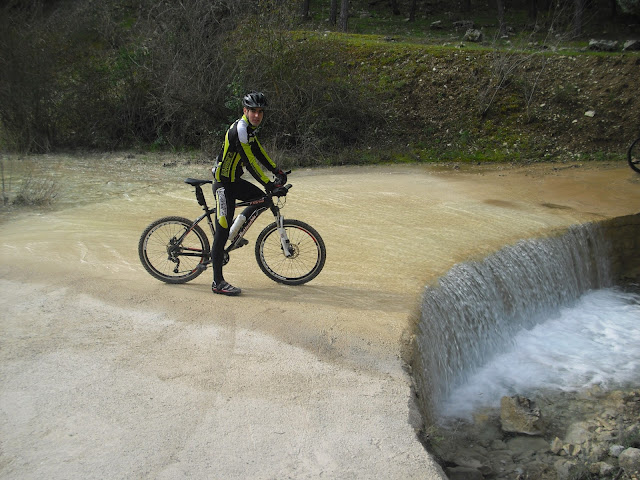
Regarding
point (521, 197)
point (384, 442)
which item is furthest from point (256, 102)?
point (521, 197)

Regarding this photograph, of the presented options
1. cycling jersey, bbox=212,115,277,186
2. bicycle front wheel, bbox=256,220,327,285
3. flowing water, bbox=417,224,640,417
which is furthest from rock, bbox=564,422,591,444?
cycling jersey, bbox=212,115,277,186

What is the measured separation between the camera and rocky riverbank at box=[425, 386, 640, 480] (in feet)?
17.7

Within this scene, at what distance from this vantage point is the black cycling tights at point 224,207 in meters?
6.76

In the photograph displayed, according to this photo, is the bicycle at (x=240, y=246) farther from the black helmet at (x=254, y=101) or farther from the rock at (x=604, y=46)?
the rock at (x=604, y=46)

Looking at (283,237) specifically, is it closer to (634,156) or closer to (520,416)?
(520,416)

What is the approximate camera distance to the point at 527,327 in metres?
9.08

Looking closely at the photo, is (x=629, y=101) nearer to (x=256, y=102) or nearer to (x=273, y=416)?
(x=256, y=102)

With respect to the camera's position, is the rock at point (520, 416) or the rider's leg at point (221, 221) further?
the rider's leg at point (221, 221)

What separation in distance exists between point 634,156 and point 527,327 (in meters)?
7.34

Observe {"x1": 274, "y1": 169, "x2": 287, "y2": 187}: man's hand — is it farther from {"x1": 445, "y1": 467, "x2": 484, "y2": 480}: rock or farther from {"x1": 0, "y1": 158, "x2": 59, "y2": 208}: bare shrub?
{"x1": 0, "y1": 158, "x2": 59, "y2": 208}: bare shrub

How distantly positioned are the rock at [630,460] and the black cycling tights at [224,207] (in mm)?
4114

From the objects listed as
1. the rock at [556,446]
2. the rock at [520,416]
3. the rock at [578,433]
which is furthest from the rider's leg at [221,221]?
the rock at [578,433]

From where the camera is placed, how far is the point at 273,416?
4828mm

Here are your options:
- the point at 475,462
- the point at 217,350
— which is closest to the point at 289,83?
the point at 217,350
